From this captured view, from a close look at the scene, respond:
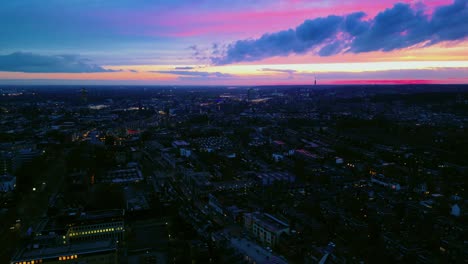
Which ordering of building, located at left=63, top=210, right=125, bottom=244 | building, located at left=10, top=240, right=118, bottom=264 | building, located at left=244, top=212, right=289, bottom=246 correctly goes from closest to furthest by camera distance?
1. building, located at left=10, top=240, right=118, bottom=264
2. building, located at left=244, top=212, right=289, bottom=246
3. building, located at left=63, top=210, right=125, bottom=244

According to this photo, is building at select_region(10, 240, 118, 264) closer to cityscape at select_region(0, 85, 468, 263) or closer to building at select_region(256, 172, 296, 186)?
cityscape at select_region(0, 85, 468, 263)

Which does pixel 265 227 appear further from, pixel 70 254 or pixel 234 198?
pixel 70 254

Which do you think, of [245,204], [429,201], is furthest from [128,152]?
[429,201]

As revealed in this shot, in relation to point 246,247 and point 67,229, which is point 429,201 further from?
point 67,229

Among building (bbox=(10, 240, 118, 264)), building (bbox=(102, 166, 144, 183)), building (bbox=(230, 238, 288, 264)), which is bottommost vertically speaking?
building (bbox=(102, 166, 144, 183))

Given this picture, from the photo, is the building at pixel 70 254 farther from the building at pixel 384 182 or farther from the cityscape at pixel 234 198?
the building at pixel 384 182

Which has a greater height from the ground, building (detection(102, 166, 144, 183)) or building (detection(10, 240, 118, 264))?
building (detection(10, 240, 118, 264))

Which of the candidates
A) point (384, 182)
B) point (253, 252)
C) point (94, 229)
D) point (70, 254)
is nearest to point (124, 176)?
point (94, 229)

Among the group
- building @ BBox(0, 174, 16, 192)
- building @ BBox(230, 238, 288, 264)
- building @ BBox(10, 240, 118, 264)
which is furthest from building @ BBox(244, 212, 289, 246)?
building @ BBox(0, 174, 16, 192)
